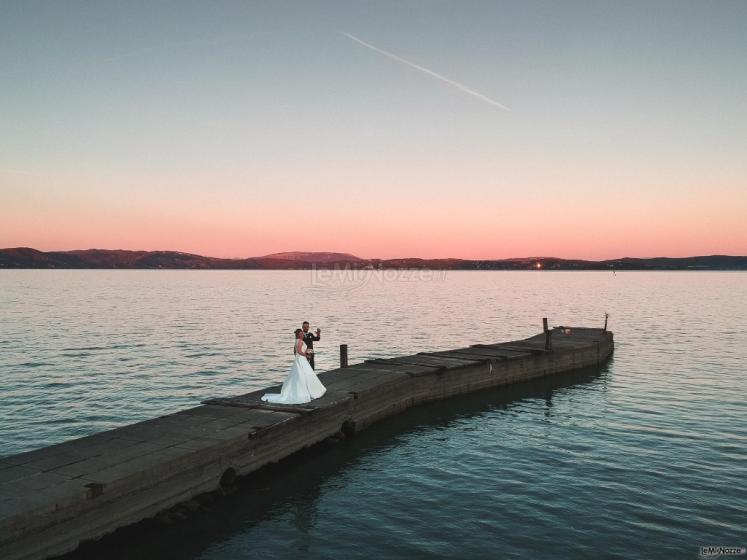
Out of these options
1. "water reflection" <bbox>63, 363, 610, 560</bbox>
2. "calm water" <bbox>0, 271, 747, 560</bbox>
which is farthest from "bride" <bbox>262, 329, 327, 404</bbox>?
"calm water" <bbox>0, 271, 747, 560</bbox>

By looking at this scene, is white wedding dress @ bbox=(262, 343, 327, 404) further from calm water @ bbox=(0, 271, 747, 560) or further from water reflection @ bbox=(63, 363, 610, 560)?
calm water @ bbox=(0, 271, 747, 560)

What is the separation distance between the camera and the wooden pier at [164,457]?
1042 cm

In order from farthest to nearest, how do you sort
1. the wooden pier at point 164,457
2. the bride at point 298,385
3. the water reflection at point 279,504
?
1. the bride at point 298,385
2. the water reflection at point 279,504
3. the wooden pier at point 164,457

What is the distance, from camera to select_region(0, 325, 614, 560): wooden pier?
1042 centimetres

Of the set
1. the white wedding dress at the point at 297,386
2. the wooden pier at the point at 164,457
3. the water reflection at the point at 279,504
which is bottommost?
the water reflection at the point at 279,504

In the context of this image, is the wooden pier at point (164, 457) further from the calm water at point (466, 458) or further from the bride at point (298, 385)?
the calm water at point (466, 458)

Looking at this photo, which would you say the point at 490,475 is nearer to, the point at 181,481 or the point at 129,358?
the point at 181,481

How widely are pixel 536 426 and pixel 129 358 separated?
28.7 metres

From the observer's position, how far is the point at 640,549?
12273mm

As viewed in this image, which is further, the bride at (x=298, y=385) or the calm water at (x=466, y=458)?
the bride at (x=298, y=385)

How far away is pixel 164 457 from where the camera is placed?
13195 millimetres

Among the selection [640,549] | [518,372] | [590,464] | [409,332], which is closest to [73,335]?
[409,332]

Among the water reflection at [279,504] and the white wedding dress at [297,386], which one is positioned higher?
the white wedding dress at [297,386]

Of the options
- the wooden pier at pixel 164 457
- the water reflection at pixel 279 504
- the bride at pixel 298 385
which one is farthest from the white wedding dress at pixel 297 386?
the water reflection at pixel 279 504
